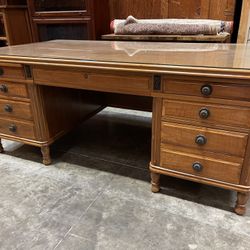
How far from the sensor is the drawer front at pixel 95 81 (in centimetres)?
117

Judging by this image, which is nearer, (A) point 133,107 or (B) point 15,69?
Result: (B) point 15,69

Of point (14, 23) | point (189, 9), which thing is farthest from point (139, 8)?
point (14, 23)

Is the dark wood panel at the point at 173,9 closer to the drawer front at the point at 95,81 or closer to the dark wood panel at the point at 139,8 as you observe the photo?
the dark wood panel at the point at 139,8

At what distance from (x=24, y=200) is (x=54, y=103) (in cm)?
62

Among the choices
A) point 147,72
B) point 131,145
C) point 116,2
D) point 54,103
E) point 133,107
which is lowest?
point 131,145

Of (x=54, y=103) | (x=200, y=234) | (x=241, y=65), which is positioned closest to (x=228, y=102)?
(x=241, y=65)

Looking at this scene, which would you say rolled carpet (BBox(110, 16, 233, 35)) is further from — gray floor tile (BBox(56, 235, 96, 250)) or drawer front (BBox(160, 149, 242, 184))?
gray floor tile (BBox(56, 235, 96, 250))

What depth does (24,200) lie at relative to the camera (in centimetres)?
137

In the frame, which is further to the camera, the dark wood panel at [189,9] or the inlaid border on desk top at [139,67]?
the dark wood panel at [189,9]

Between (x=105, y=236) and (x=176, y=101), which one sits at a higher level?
(x=176, y=101)

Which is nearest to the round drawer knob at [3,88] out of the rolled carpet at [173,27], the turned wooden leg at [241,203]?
the rolled carpet at [173,27]

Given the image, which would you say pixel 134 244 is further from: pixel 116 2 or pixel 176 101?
pixel 116 2

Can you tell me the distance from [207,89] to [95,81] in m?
0.55

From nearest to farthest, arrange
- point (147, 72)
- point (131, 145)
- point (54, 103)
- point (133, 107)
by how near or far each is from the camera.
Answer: point (147, 72) < point (54, 103) < point (131, 145) < point (133, 107)
